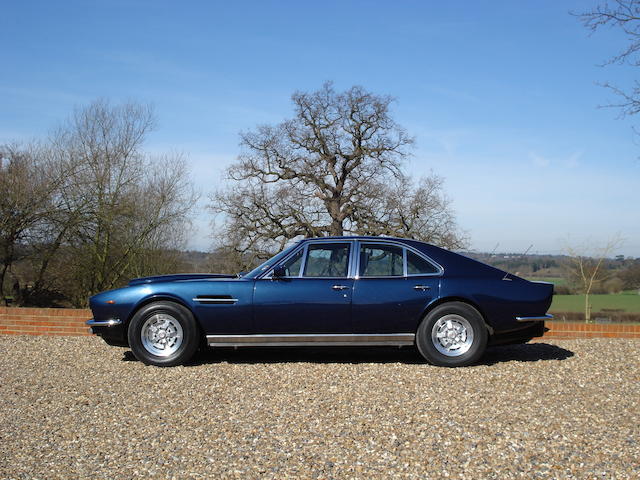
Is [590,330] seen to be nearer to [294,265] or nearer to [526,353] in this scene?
[526,353]

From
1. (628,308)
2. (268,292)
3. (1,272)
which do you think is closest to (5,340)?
(268,292)

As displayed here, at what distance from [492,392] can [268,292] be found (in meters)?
2.58

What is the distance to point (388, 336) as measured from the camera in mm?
6793

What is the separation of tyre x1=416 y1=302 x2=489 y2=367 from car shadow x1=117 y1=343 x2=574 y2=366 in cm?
37

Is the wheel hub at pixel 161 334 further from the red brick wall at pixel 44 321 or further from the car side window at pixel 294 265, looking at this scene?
the red brick wall at pixel 44 321

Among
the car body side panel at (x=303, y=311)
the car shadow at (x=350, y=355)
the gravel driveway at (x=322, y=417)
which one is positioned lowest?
the gravel driveway at (x=322, y=417)

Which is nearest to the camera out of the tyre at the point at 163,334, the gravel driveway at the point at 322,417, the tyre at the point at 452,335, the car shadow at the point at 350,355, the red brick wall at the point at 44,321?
the gravel driveway at the point at 322,417

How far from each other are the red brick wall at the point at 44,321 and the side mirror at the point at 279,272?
3.81 metres

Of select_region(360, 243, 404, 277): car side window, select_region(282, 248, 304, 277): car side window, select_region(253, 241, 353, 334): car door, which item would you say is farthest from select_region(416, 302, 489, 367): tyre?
select_region(282, 248, 304, 277): car side window

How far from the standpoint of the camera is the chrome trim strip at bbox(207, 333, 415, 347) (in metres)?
6.79

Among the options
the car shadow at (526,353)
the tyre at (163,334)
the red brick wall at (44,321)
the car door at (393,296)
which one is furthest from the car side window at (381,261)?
the red brick wall at (44,321)

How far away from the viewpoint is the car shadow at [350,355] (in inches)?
280

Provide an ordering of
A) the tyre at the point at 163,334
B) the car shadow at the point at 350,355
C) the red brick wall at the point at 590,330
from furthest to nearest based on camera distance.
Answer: the red brick wall at the point at 590,330
the car shadow at the point at 350,355
the tyre at the point at 163,334

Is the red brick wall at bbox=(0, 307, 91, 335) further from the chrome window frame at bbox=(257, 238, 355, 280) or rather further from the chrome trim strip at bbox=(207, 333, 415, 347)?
the chrome window frame at bbox=(257, 238, 355, 280)
